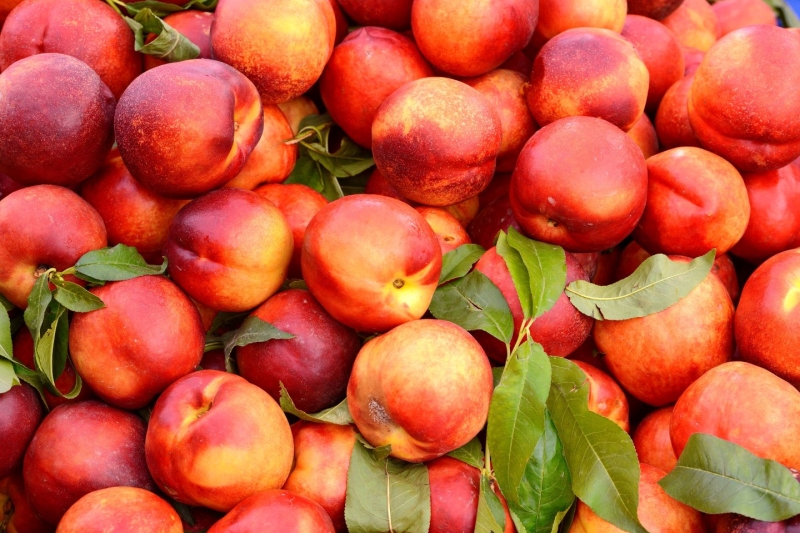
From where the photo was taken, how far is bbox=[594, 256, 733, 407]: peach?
7.02 feet

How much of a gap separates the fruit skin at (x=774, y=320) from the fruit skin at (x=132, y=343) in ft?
5.62

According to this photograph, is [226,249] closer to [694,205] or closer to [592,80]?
[592,80]

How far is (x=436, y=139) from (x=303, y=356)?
811 millimetres

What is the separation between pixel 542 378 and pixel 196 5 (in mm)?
1966

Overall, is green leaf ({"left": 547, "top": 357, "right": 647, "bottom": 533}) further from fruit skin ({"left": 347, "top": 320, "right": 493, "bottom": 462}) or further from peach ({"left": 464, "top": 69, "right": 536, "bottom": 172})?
peach ({"left": 464, "top": 69, "right": 536, "bottom": 172})

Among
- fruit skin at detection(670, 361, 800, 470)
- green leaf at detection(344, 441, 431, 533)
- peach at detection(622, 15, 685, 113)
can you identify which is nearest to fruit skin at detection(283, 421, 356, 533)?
green leaf at detection(344, 441, 431, 533)

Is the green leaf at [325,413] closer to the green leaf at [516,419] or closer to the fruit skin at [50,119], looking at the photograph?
the green leaf at [516,419]

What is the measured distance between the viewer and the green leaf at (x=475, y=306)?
81.7 inches

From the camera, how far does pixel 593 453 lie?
1879mm

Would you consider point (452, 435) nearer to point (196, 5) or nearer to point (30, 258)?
point (30, 258)

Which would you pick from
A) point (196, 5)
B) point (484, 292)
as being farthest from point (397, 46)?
point (484, 292)

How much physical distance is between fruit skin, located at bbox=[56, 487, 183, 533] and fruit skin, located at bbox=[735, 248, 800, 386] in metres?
1.76

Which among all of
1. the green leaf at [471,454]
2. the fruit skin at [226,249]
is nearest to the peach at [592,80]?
the fruit skin at [226,249]

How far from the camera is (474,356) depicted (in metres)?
1.91
